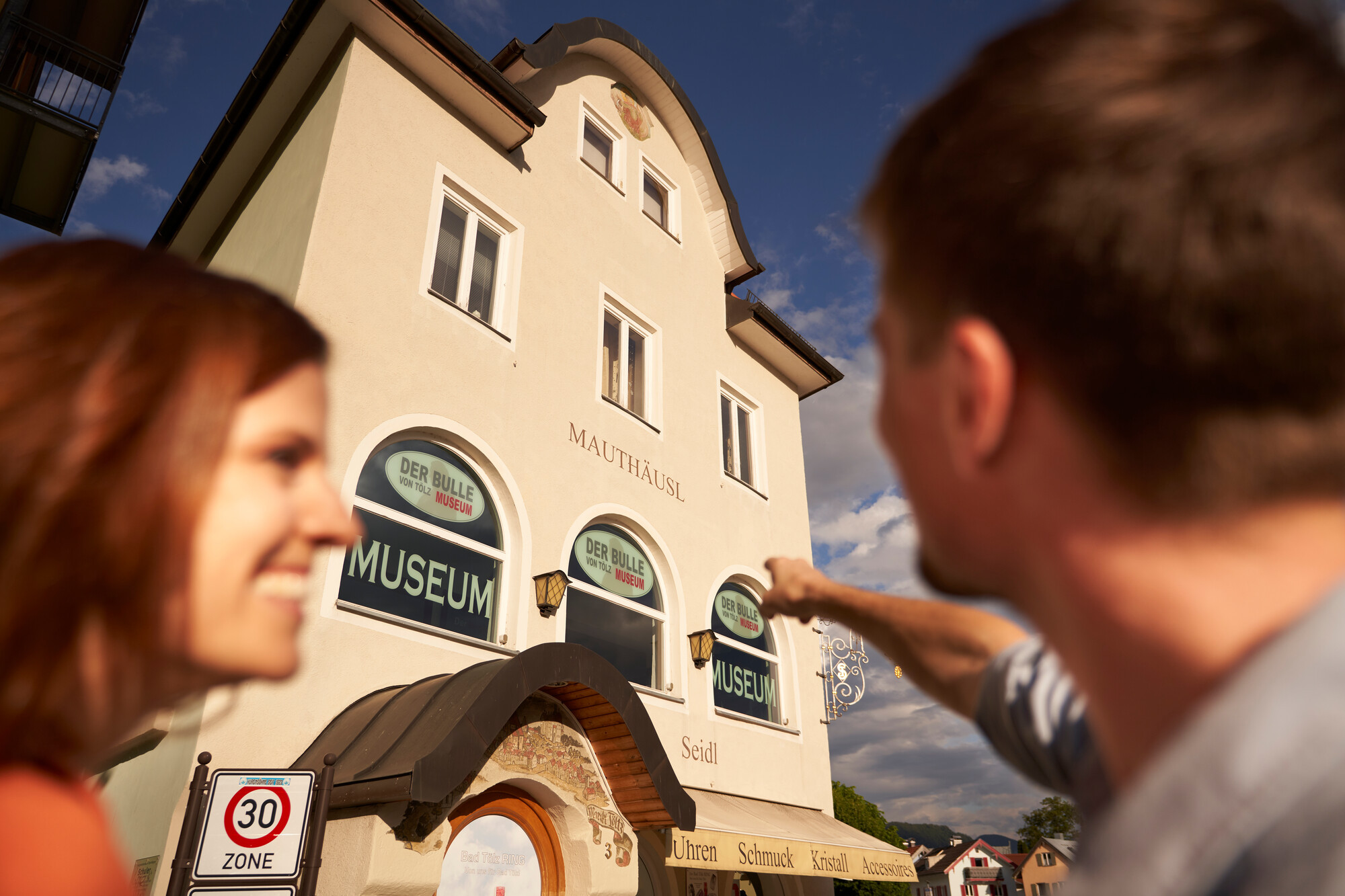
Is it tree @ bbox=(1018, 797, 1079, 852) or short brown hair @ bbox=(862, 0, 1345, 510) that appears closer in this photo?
short brown hair @ bbox=(862, 0, 1345, 510)

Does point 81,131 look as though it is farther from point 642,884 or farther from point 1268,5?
point 1268,5

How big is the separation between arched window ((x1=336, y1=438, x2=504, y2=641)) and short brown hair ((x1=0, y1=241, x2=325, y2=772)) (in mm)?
6001

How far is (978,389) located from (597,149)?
41.2 feet

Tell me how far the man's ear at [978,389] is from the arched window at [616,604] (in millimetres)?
7959

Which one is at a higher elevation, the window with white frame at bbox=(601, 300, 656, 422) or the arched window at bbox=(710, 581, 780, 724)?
the window with white frame at bbox=(601, 300, 656, 422)

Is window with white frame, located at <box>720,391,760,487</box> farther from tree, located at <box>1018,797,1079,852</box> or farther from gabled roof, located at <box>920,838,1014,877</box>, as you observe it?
gabled roof, located at <box>920,838,1014,877</box>

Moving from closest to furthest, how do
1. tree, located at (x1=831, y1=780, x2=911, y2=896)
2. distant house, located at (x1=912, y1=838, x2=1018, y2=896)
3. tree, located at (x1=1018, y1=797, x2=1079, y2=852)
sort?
1. tree, located at (x1=831, y1=780, x2=911, y2=896)
2. tree, located at (x1=1018, y1=797, x2=1079, y2=852)
3. distant house, located at (x1=912, y1=838, x2=1018, y2=896)

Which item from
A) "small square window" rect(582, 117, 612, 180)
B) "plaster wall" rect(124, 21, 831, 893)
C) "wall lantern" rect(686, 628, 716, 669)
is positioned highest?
"small square window" rect(582, 117, 612, 180)

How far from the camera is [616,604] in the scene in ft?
30.3

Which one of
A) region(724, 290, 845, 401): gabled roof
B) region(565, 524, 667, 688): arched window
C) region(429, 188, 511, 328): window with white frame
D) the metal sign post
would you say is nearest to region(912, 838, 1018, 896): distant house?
region(724, 290, 845, 401): gabled roof

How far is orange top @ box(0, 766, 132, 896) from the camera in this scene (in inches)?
20.7

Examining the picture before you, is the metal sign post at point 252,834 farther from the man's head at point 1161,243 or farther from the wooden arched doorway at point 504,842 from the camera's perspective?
the man's head at point 1161,243

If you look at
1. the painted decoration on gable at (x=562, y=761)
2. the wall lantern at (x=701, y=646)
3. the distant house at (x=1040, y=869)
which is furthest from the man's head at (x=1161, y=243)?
the distant house at (x=1040, y=869)

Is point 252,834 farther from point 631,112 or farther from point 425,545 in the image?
point 631,112
